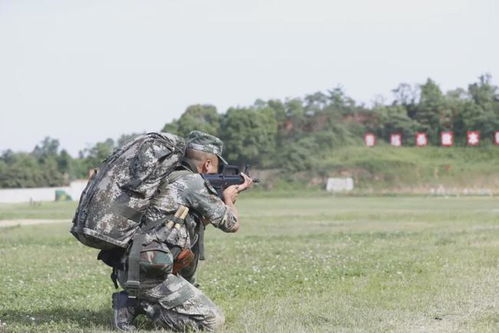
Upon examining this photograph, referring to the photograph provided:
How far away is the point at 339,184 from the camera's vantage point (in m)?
88.4

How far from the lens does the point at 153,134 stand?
6.91 meters

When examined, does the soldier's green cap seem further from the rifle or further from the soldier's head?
the rifle

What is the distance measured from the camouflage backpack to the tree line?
81.8 meters

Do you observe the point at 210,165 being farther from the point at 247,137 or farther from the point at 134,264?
the point at 247,137

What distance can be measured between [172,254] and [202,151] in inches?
40.5

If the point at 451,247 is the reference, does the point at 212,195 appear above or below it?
above

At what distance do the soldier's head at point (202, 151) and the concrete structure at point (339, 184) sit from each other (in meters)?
79.6

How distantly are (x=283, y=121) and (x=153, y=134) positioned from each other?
104 m

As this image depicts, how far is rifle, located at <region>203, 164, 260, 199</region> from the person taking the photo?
24.2ft

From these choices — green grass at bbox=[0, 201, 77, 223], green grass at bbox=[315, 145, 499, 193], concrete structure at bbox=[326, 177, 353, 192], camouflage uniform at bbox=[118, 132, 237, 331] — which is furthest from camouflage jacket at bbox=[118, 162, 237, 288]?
concrete structure at bbox=[326, 177, 353, 192]

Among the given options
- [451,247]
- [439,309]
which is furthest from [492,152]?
[439,309]

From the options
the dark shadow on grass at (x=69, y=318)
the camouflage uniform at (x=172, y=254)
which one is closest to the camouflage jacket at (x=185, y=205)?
the camouflage uniform at (x=172, y=254)

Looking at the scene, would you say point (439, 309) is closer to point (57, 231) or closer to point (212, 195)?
point (212, 195)

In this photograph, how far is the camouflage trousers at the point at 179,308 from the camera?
6770 mm
